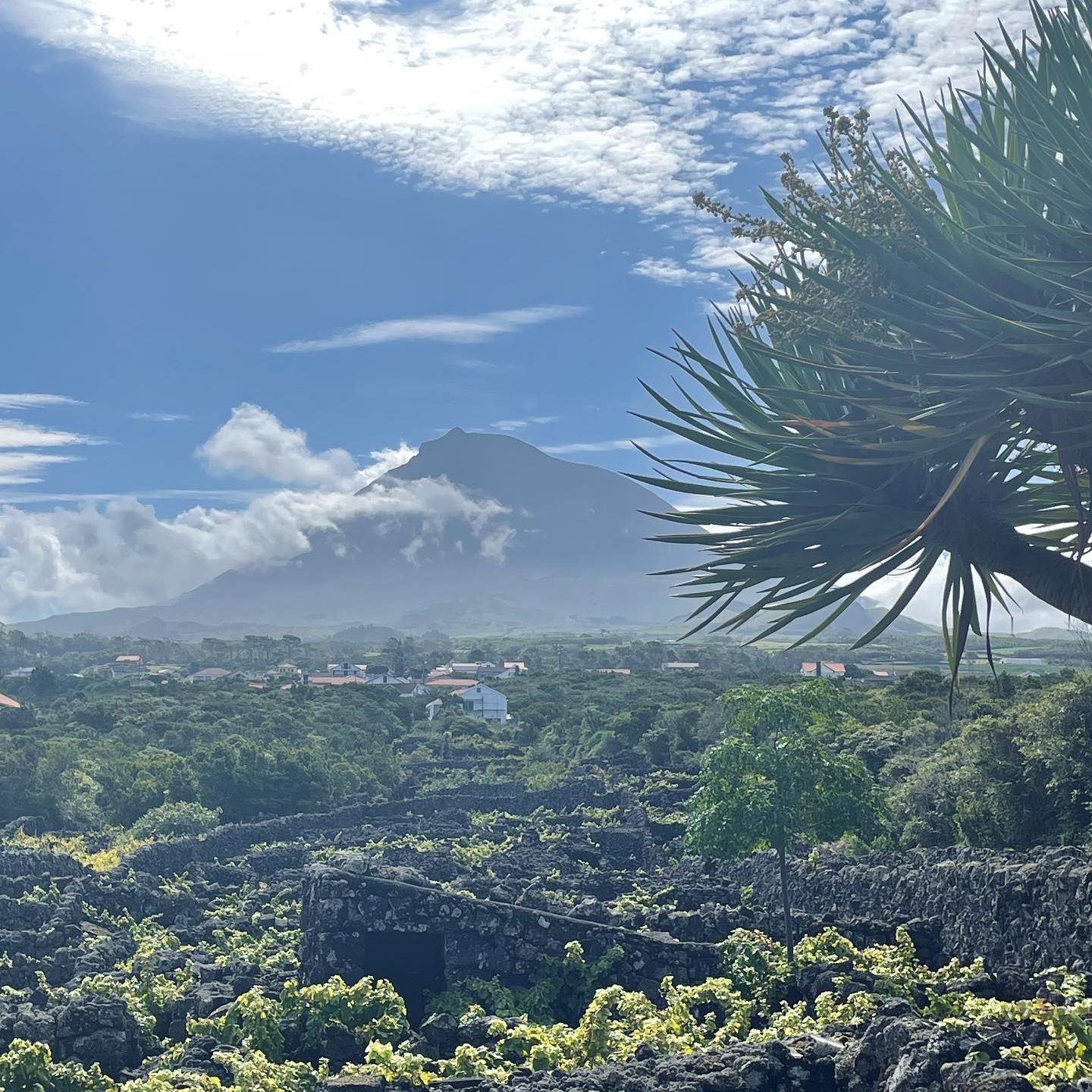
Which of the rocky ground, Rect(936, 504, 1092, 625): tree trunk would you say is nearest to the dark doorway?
the rocky ground

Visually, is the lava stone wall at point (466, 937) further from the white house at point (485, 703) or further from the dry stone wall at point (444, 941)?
the white house at point (485, 703)

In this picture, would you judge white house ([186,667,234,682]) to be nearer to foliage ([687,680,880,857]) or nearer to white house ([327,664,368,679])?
white house ([327,664,368,679])

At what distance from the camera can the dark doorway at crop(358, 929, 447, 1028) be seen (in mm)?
14438

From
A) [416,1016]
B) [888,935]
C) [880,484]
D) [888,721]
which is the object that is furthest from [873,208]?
[888,721]

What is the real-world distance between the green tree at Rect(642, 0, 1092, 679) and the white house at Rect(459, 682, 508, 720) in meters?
57.4

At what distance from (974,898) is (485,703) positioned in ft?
188

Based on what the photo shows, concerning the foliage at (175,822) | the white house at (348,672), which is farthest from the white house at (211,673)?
the foliage at (175,822)

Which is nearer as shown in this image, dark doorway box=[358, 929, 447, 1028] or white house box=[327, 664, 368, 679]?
dark doorway box=[358, 929, 447, 1028]

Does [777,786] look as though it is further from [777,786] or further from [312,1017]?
[312,1017]

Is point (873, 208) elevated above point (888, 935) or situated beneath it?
elevated above

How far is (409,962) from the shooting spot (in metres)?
14.8

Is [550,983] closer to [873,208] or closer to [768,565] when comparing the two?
[768,565]

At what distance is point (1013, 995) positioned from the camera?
36.2ft

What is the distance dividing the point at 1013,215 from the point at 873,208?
1014 millimetres
